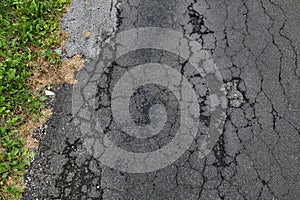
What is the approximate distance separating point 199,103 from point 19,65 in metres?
2.08

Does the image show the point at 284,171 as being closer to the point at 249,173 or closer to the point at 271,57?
the point at 249,173

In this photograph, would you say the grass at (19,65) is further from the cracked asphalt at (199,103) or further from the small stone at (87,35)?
the small stone at (87,35)

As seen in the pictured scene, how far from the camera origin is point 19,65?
3.99 meters

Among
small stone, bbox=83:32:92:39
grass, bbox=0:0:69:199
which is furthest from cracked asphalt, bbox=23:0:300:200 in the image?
grass, bbox=0:0:69:199

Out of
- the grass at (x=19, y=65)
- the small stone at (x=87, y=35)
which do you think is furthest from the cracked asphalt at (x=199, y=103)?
the grass at (x=19, y=65)

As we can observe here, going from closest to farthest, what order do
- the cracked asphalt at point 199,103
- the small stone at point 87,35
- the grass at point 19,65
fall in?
the cracked asphalt at point 199,103, the grass at point 19,65, the small stone at point 87,35

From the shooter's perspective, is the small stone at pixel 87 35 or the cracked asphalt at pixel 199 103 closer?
the cracked asphalt at pixel 199 103

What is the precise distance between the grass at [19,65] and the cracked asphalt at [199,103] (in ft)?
0.53

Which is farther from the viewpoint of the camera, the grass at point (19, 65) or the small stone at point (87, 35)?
the small stone at point (87, 35)

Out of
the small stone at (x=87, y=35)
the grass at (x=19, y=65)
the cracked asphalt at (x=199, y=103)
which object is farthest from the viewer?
the small stone at (x=87, y=35)

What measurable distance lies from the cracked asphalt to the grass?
16 centimetres

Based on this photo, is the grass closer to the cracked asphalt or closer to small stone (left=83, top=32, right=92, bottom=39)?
the cracked asphalt

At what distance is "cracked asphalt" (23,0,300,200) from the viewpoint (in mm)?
3365

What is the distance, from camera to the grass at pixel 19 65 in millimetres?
3467
